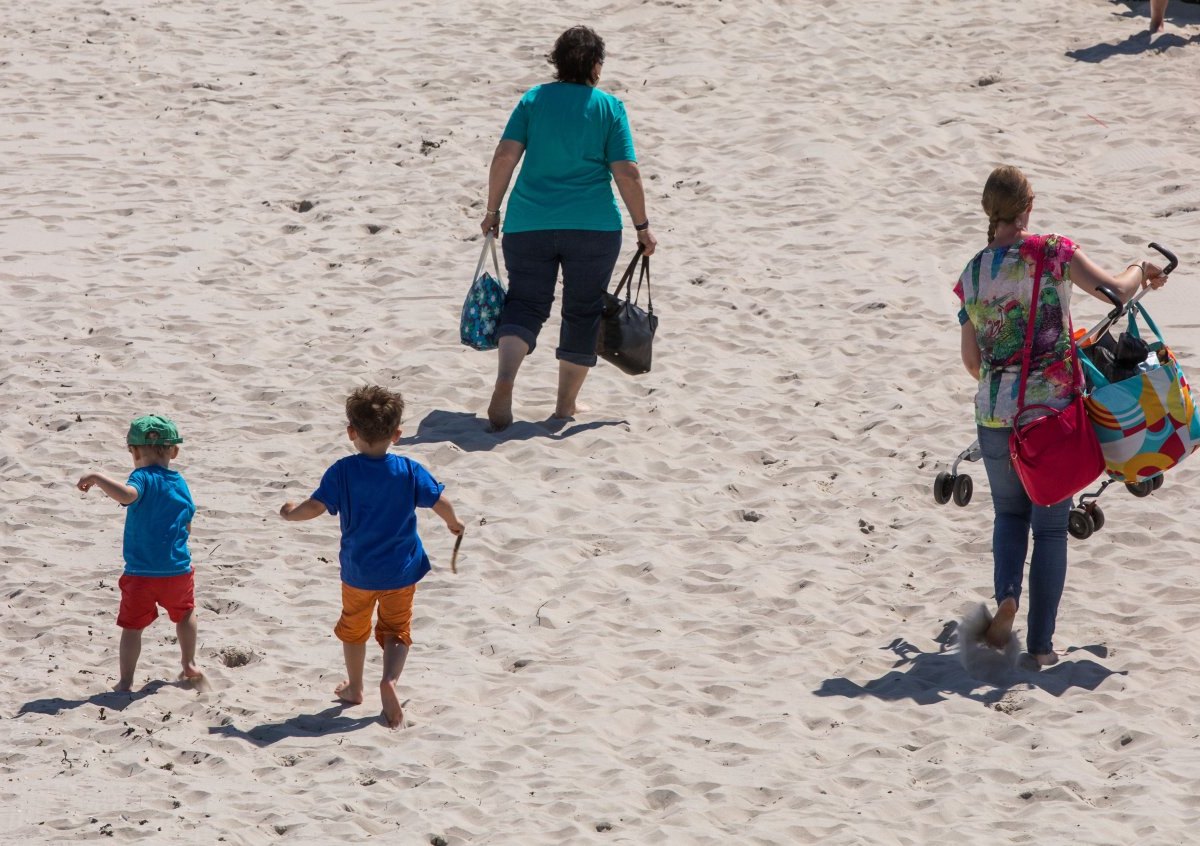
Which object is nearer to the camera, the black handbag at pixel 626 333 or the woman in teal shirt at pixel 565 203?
the woman in teal shirt at pixel 565 203

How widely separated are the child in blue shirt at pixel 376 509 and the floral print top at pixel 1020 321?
2.04 meters

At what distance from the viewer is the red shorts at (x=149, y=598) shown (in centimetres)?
558

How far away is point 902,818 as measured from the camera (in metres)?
4.84

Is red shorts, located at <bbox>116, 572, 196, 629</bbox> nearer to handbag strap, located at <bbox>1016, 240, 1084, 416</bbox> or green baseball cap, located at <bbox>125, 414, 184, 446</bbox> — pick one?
green baseball cap, located at <bbox>125, 414, 184, 446</bbox>

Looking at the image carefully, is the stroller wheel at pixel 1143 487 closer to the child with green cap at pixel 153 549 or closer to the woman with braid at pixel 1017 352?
the woman with braid at pixel 1017 352

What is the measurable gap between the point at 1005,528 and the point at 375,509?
2346 millimetres

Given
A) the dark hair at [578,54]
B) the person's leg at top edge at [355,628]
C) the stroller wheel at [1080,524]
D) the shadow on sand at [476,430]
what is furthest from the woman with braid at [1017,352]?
the shadow on sand at [476,430]

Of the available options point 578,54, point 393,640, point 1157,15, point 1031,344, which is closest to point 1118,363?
point 1031,344

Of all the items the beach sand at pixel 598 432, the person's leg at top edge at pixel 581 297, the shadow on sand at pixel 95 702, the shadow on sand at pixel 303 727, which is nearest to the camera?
the beach sand at pixel 598 432

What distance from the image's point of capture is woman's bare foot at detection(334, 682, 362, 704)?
18.6 feet

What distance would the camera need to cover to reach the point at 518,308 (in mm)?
8039

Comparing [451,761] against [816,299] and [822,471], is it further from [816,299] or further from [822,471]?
[816,299]

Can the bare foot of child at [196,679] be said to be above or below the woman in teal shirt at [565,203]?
below

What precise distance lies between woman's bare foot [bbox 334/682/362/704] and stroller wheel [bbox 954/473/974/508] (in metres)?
2.38
